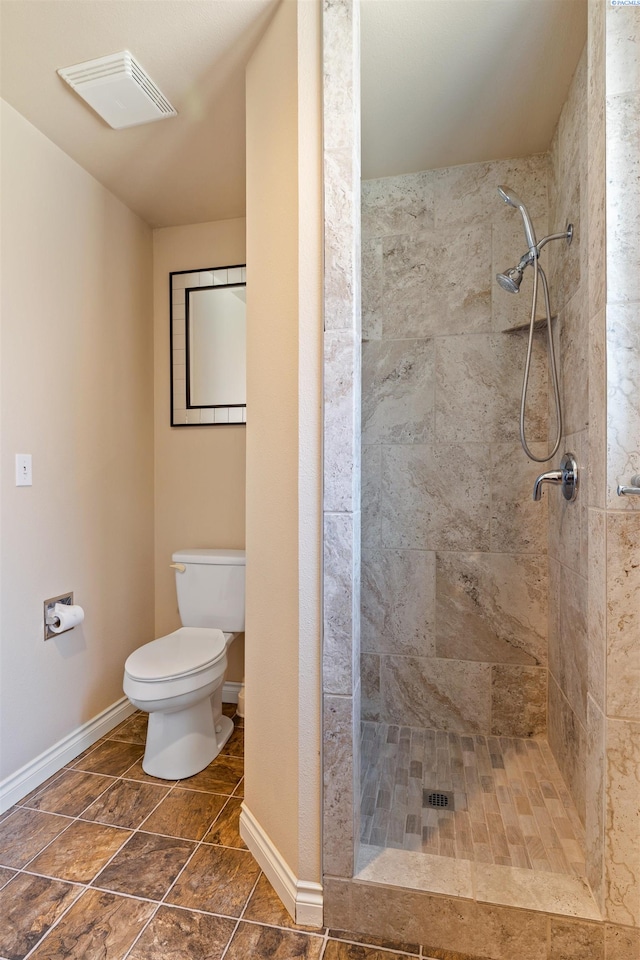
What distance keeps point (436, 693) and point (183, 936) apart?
1.25 metres

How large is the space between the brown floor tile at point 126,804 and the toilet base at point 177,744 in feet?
0.23

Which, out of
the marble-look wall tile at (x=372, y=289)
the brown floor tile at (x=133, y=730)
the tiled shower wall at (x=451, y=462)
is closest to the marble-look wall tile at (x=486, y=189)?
the tiled shower wall at (x=451, y=462)

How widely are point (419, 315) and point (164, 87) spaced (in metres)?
1.23

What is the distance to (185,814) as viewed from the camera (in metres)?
1.73

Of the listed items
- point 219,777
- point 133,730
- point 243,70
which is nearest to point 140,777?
point 219,777

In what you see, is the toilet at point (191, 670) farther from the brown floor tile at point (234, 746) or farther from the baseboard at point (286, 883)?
the baseboard at point (286, 883)

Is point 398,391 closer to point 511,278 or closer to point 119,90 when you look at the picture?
point 511,278

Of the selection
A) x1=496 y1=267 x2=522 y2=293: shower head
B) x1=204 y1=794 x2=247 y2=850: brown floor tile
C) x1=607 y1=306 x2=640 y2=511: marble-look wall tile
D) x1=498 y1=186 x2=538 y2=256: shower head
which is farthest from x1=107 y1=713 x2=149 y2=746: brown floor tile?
x1=498 y1=186 x2=538 y2=256: shower head

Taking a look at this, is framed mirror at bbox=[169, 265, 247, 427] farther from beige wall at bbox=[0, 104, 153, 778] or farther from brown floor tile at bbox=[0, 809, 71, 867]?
brown floor tile at bbox=[0, 809, 71, 867]

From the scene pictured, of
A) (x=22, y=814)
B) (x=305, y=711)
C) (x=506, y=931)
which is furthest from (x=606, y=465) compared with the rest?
(x=22, y=814)

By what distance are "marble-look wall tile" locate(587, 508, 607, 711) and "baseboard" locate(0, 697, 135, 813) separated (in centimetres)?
193

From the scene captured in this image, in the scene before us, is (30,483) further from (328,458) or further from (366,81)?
(366,81)

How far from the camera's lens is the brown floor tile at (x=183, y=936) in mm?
1225

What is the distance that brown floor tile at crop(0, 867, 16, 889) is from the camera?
145 cm
